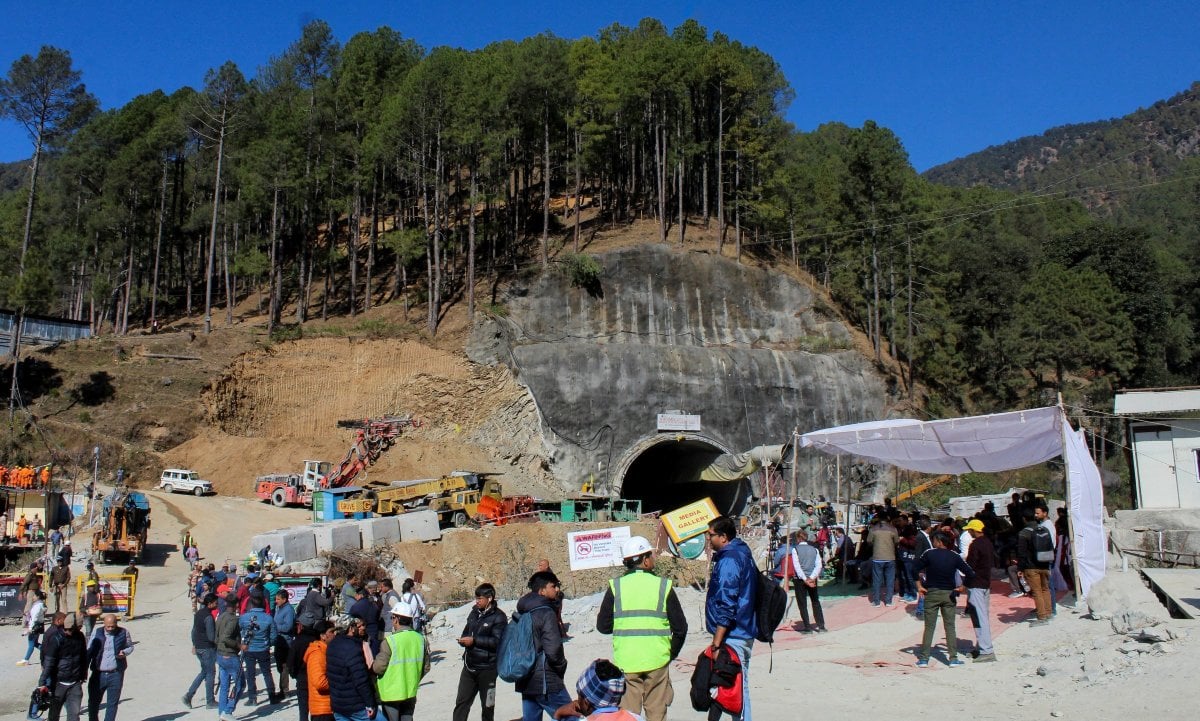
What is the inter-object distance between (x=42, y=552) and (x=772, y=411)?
28349 mm

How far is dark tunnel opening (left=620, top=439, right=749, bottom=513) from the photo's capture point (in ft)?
135

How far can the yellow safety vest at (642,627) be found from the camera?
6.17 metres

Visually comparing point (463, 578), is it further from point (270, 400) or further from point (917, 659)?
point (270, 400)

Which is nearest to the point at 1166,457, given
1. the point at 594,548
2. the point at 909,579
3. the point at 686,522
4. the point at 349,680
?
the point at 686,522

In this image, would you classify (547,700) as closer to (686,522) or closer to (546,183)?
(686,522)

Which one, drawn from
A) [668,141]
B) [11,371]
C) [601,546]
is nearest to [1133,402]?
[601,546]

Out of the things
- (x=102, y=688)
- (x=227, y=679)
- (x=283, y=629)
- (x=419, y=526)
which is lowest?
(x=227, y=679)

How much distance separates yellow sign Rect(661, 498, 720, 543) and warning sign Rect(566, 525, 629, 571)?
2.08m

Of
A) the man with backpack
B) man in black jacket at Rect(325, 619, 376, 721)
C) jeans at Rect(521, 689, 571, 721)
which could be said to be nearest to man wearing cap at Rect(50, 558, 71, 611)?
man in black jacket at Rect(325, 619, 376, 721)

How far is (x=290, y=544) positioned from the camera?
78.7 ft

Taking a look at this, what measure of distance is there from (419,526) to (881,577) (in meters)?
16.8

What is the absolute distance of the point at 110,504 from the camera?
25812 mm

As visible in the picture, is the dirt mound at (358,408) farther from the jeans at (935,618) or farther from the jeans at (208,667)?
the jeans at (935,618)

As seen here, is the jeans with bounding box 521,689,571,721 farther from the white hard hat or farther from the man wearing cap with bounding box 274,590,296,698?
the man wearing cap with bounding box 274,590,296,698
